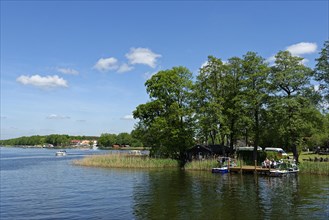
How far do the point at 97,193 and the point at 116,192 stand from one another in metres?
1.81

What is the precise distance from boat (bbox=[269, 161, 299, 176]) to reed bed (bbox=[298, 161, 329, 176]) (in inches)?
40.4

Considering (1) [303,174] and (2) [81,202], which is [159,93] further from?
(2) [81,202]

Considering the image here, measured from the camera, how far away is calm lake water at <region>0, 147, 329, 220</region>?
23.0m

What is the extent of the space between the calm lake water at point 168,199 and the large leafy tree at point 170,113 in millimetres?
20018

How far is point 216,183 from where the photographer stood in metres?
37.8

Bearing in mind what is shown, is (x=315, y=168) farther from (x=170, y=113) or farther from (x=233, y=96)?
(x=170, y=113)

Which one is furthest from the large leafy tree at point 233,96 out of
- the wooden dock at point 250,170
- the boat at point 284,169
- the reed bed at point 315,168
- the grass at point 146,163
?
the reed bed at point 315,168

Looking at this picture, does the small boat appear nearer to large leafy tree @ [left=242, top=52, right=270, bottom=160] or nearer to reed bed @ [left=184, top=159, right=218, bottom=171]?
reed bed @ [left=184, top=159, right=218, bottom=171]

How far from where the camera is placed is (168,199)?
2834 centimetres

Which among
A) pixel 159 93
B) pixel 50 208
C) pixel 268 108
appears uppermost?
pixel 159 93

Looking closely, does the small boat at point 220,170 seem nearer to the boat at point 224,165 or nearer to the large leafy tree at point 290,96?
the boat at point 224,165

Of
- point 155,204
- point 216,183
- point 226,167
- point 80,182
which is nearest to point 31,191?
point 80,182

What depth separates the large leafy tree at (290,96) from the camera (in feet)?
159

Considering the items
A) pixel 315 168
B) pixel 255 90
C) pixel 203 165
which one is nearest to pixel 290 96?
pixel 255 90
